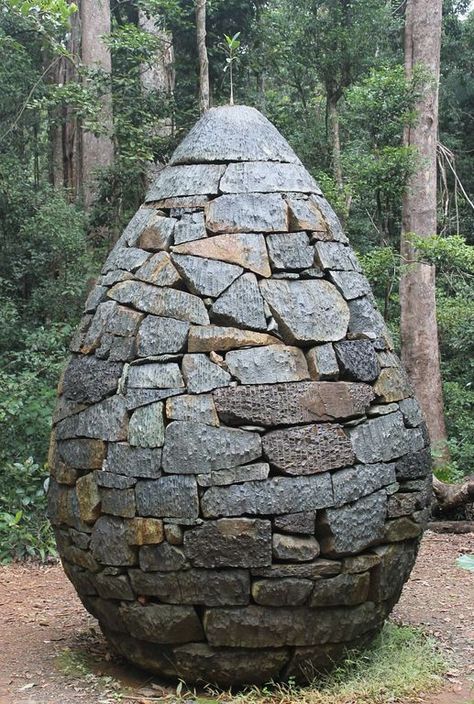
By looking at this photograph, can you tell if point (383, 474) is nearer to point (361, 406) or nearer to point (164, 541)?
point (361, 406)

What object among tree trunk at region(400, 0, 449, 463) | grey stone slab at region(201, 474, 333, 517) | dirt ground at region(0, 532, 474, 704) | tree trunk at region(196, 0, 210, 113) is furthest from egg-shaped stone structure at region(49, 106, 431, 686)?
tree trunk at region(400, 0, 449, 463)

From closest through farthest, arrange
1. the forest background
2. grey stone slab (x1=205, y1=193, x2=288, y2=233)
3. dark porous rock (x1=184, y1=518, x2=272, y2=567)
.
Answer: dark porous rock (x1=184, y1=518, x2=272, y2=567), grey stone slab (x1=205, y1=193, x2=288, y2=233), the forest background

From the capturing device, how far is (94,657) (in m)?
4.80

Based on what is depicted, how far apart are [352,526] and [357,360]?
84 cm

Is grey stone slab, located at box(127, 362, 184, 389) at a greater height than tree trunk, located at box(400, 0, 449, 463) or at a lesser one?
lesser

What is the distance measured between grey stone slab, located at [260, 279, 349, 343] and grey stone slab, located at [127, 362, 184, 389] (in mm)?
572

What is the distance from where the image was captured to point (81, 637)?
5.30 meters

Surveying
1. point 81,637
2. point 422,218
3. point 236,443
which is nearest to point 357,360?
point 236,443

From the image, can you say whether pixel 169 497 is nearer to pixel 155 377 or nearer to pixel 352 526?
pixel 155 377

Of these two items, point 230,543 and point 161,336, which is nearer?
point 230,543

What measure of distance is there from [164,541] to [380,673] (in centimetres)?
143

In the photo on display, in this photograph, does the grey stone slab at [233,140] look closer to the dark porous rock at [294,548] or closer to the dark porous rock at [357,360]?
the dark porous rock at [357,360]

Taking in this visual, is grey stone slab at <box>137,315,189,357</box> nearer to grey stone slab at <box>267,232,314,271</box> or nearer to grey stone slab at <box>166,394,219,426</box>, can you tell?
grey stone slab at <box>166,394,219,426</box>

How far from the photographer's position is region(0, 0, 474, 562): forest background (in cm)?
925
